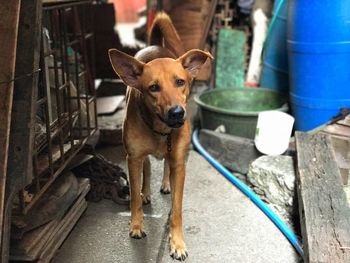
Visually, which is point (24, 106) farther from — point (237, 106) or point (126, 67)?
point (237, 106)

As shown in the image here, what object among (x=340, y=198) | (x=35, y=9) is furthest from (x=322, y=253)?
(x=35, y=9)

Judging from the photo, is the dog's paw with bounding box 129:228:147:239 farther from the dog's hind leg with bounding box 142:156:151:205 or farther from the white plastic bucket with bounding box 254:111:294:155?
the white plastic bucket with bounding box 254:111:294:155

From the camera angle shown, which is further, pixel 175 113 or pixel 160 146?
pixel 160 146

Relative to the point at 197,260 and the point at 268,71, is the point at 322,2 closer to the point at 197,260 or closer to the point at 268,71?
the point at 268,71

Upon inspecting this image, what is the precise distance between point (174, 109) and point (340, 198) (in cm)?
114

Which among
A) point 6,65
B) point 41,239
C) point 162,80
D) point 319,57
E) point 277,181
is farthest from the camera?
point 319,57

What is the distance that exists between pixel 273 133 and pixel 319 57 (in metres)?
0.79

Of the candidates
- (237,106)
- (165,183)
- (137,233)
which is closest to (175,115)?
(137,233)

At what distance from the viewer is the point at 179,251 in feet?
7.75

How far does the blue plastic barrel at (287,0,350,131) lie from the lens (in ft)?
10.7

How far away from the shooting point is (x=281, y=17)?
4.22m

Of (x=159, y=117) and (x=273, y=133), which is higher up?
(x=159, y=117)

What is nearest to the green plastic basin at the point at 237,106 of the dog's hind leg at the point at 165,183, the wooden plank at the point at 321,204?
the wooden plank at the point at 321,204

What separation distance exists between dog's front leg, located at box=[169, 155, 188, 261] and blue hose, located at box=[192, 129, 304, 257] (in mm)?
680
